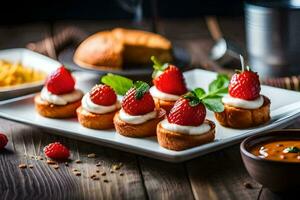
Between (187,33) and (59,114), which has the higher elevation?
(59,114)

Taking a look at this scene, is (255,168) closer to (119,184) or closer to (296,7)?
(119,184)

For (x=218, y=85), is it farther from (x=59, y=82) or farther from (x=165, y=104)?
(x=59, y=82)

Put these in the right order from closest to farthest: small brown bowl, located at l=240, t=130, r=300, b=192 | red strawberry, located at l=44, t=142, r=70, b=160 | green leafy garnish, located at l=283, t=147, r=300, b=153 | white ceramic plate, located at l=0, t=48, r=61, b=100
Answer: small brown bowl, located at l=240, t=130, r=300, b=192 < green leafy garnish, located at l=283, t=147, r=300, b=153 < red strawberry, located at l=44, t=142, r=70, b=160 < white ceramic plate, located at l=0, t=48, r=61, b=100

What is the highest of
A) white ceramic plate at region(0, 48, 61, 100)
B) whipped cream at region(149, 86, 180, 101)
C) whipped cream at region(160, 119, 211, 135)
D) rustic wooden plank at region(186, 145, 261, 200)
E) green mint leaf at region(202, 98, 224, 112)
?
whipped cream at region(160, 119, 211, 135)

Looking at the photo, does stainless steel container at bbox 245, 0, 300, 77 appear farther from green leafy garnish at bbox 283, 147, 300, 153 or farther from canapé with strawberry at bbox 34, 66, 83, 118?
green leafy garnish at bbox 283, 147, 300, 153

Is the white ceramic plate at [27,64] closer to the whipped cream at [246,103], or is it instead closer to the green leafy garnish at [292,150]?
the whipped cream at [246,103]

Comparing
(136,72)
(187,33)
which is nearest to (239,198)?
(136,72)

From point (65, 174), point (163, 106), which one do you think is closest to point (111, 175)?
point (65, 174)

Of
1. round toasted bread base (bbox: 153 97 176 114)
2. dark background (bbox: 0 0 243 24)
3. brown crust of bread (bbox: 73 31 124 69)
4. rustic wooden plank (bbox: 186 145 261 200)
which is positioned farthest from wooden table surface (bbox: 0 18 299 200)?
dark background (bbox: 0 0 243 24)

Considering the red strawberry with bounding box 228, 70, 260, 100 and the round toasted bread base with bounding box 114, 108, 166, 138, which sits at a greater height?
the red strawberry with bounding box 228, 70, 260, 100
